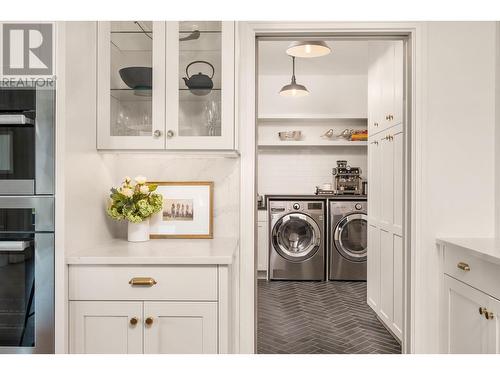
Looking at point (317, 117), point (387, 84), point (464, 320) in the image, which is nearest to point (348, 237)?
point (317, 117)

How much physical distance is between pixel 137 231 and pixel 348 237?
10.8 feet

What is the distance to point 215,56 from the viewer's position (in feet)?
6.49

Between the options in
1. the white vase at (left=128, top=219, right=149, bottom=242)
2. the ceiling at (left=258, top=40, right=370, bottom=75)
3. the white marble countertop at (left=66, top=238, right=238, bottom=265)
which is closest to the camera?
the white marble countertop at (left=66, top=238, right=238, bottom=265)

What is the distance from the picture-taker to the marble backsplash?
2289 millimetres

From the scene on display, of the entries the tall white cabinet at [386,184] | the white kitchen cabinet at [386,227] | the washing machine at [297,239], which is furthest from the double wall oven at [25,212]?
the washing machine at [297,239]

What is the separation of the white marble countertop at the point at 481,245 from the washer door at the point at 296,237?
8.95 feet

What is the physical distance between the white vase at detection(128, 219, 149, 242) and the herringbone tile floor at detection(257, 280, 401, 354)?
4.01 ft

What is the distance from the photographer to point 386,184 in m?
3.18

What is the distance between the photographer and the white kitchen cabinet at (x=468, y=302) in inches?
67.6

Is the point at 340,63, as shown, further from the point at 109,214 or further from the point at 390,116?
the point at 109,214

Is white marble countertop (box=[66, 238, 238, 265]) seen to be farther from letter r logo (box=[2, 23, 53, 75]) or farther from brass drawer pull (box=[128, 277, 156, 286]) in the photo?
letter r logo (box=[2, 23, 53, 75])

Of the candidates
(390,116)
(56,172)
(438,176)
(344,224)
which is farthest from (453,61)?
(344,224)

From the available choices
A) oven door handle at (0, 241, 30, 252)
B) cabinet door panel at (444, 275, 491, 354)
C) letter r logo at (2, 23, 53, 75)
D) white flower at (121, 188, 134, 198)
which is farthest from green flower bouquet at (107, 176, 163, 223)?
cabinet door panel at (444, 275, 491, 354)

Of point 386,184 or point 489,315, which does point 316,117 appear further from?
point 489,315
